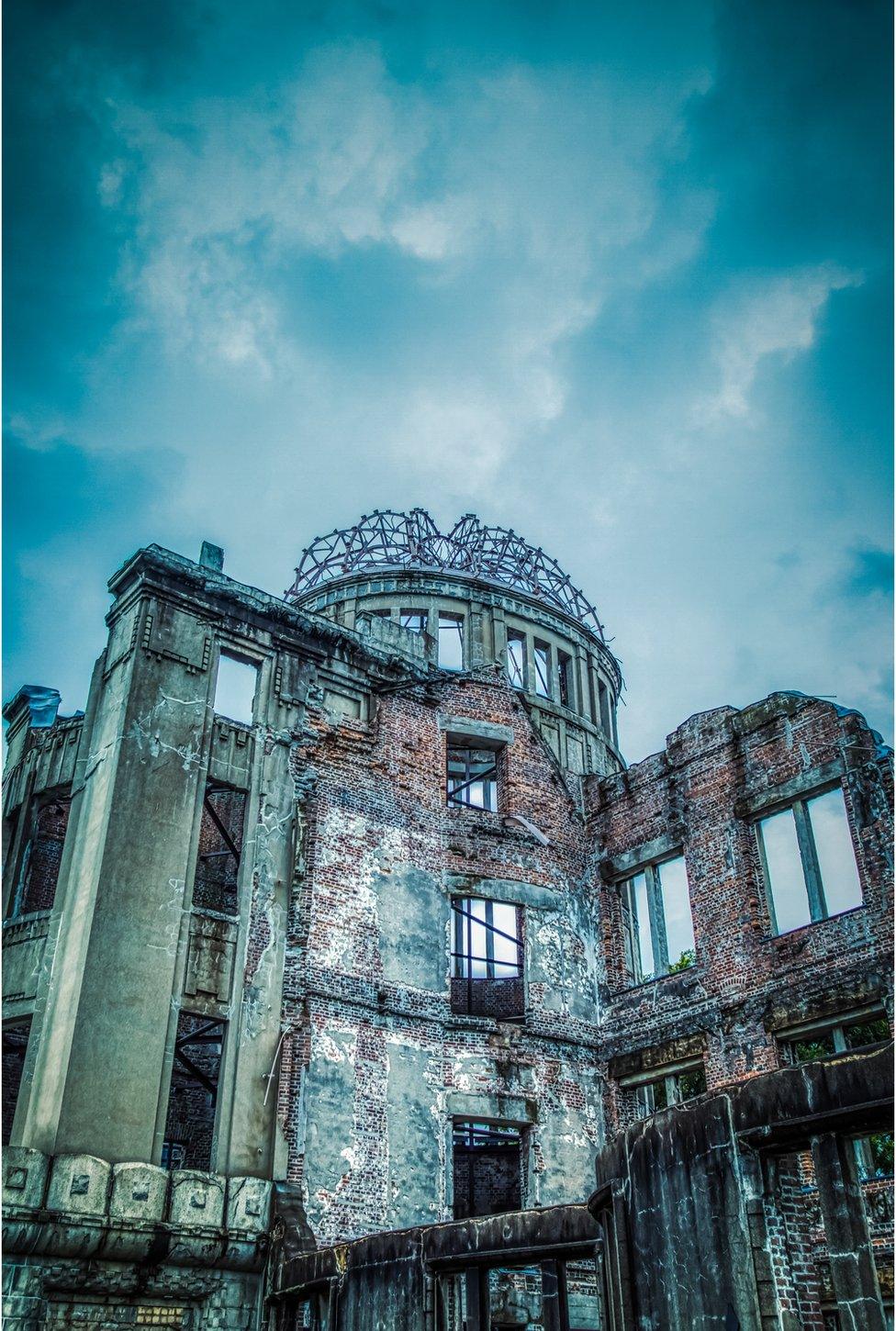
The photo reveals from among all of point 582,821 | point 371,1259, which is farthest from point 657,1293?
point 582,821

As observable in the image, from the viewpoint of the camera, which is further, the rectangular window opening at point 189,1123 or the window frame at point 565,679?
the window frame at point 565,679

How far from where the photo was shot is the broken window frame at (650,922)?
18.1 meters

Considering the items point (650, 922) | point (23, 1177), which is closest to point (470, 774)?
point (650, 922)

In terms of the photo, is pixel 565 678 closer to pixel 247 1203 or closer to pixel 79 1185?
pixel 247 1203

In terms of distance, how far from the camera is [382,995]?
16797 mm

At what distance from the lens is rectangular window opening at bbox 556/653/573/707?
91.8 ft

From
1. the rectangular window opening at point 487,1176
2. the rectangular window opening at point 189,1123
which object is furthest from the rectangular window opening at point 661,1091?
the rectangular window opening at point 189,1123

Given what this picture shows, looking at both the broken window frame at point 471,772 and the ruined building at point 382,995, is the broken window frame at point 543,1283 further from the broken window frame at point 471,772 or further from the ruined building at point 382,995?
the broken window frame at point 471,772

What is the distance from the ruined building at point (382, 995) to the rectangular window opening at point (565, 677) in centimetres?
700

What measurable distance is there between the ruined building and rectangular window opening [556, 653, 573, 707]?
700 centimetres

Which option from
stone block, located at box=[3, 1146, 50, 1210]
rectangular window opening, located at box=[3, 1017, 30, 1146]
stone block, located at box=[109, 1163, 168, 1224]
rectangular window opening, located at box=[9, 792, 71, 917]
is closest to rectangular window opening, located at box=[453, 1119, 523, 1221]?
rectangular window opening, located at box=[3, 1017, 30, 1146]

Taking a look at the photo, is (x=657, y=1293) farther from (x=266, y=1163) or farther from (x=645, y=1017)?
(x=645, y=1017)

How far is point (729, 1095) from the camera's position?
8.87 m

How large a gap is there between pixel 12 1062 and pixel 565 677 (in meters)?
15.3
